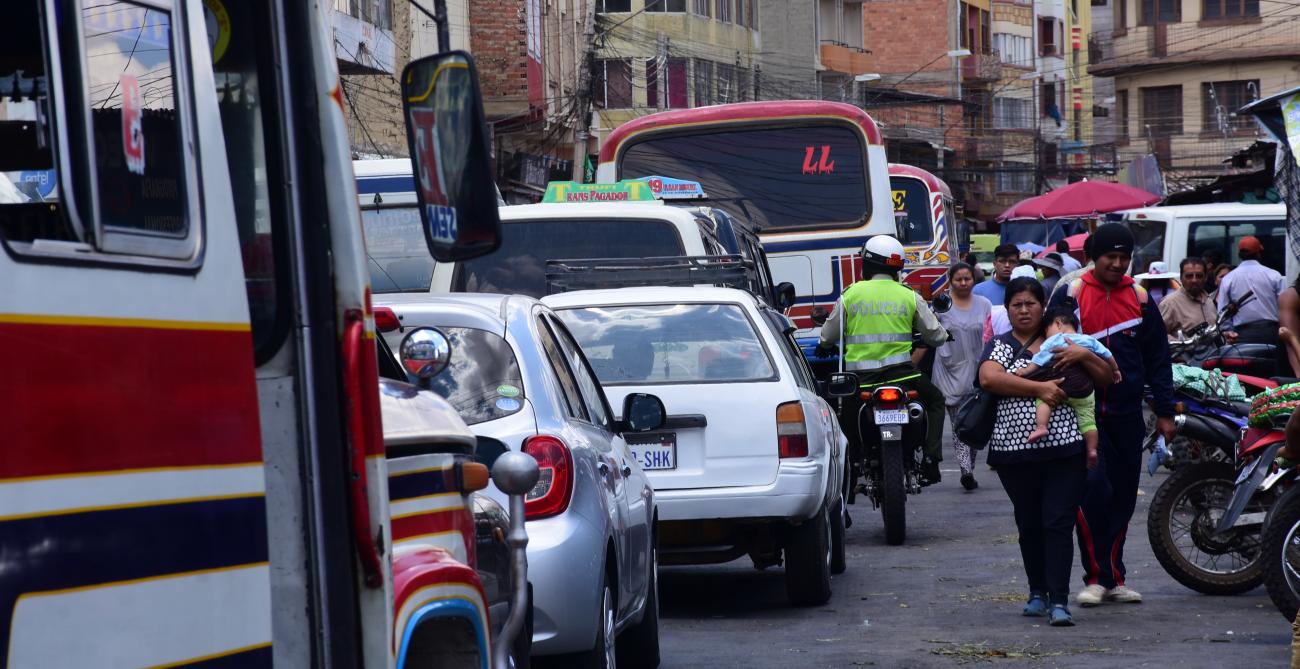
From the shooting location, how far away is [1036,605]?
31.0 ft

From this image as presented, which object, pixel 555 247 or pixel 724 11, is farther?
pixel 724 11

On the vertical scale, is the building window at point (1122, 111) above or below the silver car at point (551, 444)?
above

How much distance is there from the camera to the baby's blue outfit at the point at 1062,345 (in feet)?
30.2

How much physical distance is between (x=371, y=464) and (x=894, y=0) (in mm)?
81277

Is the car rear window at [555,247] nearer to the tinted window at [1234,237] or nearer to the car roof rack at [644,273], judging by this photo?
the car roof rack at [644,273]

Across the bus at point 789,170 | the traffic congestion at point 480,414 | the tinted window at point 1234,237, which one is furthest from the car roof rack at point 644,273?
the tinted window at point 1234,237

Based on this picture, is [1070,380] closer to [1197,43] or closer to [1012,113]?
[1197,43]

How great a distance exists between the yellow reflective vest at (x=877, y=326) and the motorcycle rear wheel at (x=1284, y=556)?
4.39 m

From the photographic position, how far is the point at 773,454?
955cm

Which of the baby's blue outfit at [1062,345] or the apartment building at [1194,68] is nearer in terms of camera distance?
the baby's blue outfit at [1062,345]

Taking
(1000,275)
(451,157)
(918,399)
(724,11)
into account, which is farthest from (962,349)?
(724,11)

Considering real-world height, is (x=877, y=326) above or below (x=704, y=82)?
below

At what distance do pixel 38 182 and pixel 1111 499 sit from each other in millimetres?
7763

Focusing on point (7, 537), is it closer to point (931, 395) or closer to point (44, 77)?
point (44, 77)
